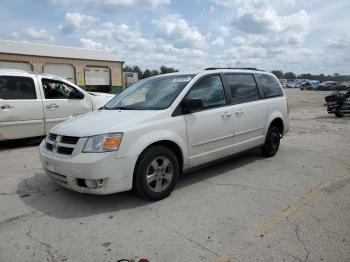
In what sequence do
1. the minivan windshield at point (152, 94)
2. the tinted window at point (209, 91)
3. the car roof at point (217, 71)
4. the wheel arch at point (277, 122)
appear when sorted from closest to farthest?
the minivan windshield at point (152, 94) → the tinted window at point (209, 91) → the car roof at point (217, 71) → the wheel arch at point (277, 122)

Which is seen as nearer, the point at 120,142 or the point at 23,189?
the point at 120,142

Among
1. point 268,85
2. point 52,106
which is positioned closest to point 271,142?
point 268,85

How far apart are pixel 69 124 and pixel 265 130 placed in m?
3.82

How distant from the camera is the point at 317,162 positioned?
22.3 feet

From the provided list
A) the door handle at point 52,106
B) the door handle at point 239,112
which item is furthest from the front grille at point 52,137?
the door handle at point 52,106

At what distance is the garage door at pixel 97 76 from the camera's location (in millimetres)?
34641

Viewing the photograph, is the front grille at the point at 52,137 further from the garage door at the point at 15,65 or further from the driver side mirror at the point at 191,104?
the garage door at the point at 15,65

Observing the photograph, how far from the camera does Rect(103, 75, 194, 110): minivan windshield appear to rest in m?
5.11

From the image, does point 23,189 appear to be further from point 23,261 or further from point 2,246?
point 23,261

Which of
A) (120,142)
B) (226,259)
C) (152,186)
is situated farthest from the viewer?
(152,186)

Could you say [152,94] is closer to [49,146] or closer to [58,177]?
[49,146]

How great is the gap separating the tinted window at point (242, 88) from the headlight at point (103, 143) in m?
2.52

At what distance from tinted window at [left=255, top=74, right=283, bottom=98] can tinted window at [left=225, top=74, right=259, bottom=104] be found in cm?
26

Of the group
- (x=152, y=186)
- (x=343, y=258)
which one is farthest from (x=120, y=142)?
(x=343, y=258)
